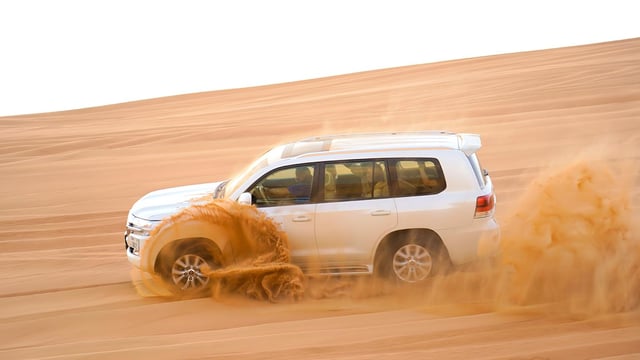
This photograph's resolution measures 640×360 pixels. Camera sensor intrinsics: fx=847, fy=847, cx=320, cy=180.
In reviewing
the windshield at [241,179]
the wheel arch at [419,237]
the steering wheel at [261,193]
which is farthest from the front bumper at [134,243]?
the wheel arch at [419,237]

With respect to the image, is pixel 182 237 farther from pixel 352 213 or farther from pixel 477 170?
pixel 477 170

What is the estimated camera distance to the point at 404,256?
9.37m

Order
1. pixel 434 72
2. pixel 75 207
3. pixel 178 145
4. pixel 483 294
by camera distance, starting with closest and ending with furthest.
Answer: pixel 483 294
pixel 75 207
pixel 178 145
pixel 434 72

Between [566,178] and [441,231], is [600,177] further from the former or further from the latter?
[441,231]

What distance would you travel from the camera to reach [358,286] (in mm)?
9484

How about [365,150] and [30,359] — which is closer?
[30,359]

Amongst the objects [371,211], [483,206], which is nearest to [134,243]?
[371,211]

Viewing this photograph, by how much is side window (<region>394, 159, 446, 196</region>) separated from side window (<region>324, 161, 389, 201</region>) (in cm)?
16

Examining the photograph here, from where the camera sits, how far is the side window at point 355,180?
940cm

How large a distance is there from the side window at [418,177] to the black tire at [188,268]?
7.33 ft

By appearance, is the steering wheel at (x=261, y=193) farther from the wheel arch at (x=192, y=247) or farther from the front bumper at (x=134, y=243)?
the front bumper at (x=134, y=243)

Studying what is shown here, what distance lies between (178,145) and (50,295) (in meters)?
10.6

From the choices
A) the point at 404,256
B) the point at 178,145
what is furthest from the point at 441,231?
the point at 178,145

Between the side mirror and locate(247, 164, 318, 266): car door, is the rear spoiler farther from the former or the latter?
the side mirror
